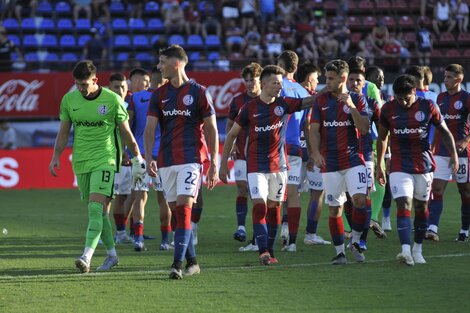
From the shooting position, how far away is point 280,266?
11.1 m

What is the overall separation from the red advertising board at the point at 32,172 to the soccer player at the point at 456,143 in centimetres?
1022

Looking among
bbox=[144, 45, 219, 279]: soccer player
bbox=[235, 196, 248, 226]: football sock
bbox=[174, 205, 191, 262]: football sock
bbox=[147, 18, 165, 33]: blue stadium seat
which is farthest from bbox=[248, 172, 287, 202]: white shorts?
bbox=[147, 18, 165, 33]: blue stadium seat

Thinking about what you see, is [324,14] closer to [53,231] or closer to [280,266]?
[53,231]

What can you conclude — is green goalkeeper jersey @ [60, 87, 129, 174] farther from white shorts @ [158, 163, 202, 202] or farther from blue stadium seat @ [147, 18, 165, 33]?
blue stadium seat @ [147, 18, 165, 33]

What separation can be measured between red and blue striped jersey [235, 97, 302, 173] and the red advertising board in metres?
12.0

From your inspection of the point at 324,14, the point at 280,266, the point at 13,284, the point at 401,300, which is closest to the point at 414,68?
the point at 280,266

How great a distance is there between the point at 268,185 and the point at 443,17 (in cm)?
2023

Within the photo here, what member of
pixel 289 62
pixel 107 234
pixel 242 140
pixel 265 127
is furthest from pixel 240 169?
pixel 107 234

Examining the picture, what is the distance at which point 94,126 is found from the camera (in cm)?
1083

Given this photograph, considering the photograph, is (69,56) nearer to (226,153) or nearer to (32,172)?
(32,172)

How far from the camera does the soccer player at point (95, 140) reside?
1069 cm

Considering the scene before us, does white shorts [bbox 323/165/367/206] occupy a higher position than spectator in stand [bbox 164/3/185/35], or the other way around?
spectator in stand [bbox 164/3/185/35]

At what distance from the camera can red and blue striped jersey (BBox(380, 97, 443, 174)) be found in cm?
1108

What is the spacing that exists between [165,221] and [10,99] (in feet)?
43.8
